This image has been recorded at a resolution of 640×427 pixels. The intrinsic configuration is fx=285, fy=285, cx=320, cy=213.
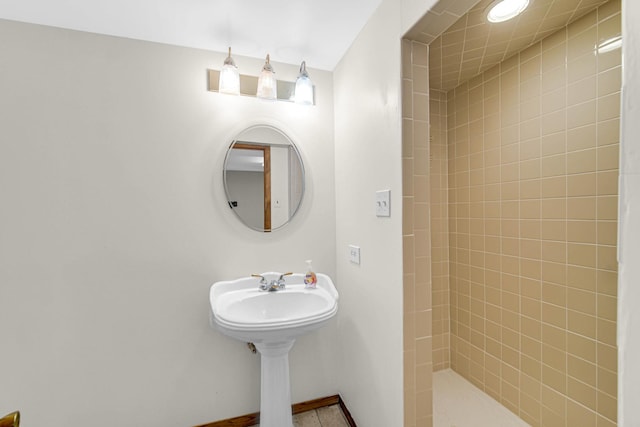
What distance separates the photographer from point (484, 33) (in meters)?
1.42

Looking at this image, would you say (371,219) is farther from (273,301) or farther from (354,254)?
(273,301)

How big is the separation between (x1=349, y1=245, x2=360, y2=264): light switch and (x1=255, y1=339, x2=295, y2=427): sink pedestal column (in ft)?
1.75

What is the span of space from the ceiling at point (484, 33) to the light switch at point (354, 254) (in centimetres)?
103

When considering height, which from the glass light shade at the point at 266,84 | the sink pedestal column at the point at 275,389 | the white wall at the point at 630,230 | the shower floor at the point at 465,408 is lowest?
the shower floor at the point at 465,408

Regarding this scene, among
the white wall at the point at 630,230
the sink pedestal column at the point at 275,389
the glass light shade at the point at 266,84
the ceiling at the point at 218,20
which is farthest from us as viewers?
the glass light shade at the point at 266,84

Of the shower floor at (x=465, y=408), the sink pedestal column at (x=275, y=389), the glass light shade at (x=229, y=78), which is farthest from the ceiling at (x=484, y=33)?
the shower floor at (x=465, y=408)

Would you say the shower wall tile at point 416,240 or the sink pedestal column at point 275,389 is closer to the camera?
the shower wall tile at point 416,240

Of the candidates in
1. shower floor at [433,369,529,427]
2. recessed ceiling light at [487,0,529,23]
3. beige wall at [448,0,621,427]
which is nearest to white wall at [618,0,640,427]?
recessed ceiling light at [487,0,529,23]

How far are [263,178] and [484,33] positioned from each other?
138 cm

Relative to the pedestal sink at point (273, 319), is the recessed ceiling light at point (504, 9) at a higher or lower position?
higher

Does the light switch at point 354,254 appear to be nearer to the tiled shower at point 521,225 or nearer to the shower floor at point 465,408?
the tiled shower at point 521,225

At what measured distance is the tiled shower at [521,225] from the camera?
1.21 metres

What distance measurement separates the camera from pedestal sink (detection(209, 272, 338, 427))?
48.8 inches

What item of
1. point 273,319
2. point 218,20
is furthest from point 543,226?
point 218,20
